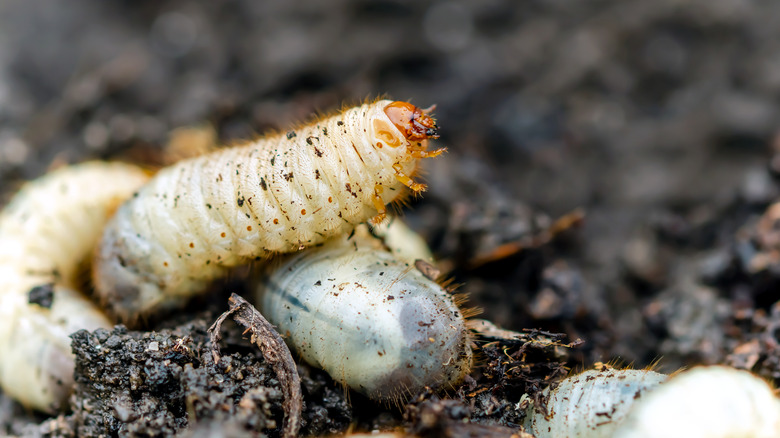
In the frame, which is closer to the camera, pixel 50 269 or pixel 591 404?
pixel 591 404

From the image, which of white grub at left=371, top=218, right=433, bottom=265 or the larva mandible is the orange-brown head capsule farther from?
white grub at left=371, top=218, right=433, bottom=265

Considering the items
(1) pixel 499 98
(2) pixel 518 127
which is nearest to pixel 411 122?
(2) pixel 518 127

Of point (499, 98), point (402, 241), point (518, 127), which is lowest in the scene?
point (402, 241)

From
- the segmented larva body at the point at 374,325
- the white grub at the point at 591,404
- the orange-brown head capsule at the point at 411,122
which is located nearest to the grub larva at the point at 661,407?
the white grub at the point at 591,404

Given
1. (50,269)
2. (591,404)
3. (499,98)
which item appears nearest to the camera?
(591,404)

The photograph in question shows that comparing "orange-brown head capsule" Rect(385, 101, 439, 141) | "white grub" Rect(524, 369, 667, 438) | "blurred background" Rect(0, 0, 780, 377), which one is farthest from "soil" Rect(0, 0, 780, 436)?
"orange-brown head capsule" Rect(385, 101, 439, 141)

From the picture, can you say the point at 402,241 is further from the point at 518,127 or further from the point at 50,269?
the point at 50,269

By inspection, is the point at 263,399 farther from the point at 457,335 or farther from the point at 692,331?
the point at 692,331
